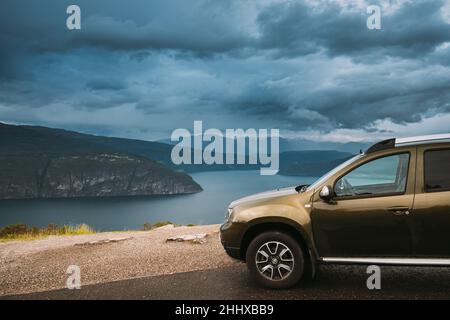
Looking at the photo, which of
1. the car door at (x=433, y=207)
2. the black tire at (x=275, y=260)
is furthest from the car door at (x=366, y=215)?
the black tire at (x=275, y=260)

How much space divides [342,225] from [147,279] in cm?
317

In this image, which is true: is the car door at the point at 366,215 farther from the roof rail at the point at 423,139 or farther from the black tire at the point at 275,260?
the black tire at the point at 275,260

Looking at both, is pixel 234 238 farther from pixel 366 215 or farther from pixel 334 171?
pixel 366 215

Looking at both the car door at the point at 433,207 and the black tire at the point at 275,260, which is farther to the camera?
the black tire at the point at 275,260

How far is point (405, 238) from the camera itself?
5922 millimetres

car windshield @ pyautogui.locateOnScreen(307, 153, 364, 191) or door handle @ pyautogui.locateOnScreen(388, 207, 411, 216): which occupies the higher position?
car windshield @ pyautogui.locateOnScreen(307, 153, 364, 191)

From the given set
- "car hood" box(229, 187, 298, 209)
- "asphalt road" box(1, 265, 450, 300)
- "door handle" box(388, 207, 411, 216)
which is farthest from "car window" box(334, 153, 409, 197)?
"asphalt road" box(1, 265, 450, 300)

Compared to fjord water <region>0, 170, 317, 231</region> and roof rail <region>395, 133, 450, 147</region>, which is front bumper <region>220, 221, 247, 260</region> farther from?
fjord water <region>0, 170, 317, 231</region>

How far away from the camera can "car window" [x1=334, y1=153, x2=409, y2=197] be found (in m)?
6.26

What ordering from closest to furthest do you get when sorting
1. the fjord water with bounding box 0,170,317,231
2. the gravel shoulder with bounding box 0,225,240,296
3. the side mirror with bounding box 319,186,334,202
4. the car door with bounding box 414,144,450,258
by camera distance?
1. the car door with bounding box 414,144,450,258
2. the side mirror with bounding box 319,186,334,202
3. the gravel shoulder with bounding box 0,225,240,296
4. the fjord water with bounding box 0,170,317,231

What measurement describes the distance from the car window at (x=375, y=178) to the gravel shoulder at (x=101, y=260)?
2863mm

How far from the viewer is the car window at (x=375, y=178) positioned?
6258 millimetres

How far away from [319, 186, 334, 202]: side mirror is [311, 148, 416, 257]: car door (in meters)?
0.06

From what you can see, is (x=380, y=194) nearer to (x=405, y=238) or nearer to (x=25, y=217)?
(x=405, y=238)
